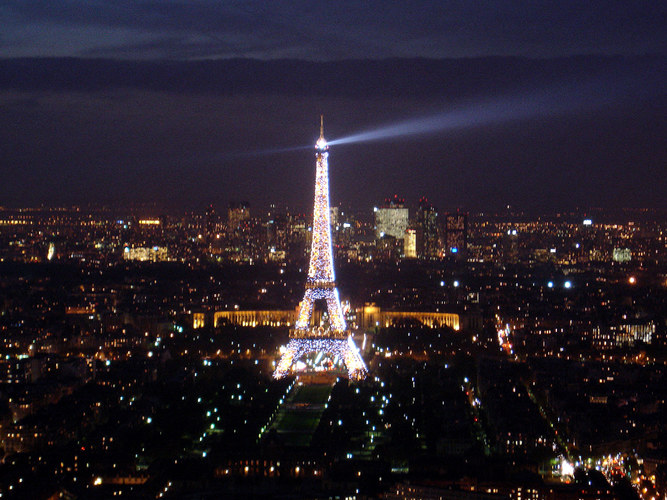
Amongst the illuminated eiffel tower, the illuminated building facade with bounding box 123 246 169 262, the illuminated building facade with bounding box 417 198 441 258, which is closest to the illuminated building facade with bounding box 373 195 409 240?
the illuminated building facade with bounding box 417 198 441 258

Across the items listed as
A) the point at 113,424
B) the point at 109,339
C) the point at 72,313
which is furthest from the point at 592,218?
the point at 113,424

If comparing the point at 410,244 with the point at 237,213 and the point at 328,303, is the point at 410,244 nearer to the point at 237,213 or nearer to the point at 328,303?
the point at 237,213

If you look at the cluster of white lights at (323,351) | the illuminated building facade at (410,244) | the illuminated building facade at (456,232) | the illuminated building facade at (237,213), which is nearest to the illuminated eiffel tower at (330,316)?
the cluster of white lights at (323,351)

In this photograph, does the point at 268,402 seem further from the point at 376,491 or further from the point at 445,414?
the point at 376,491

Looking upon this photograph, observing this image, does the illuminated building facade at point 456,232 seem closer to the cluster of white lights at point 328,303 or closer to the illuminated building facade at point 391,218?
the illuminated building facade at point 391,218

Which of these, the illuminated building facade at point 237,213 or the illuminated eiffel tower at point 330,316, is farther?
the illuminated building facade at point 237,213

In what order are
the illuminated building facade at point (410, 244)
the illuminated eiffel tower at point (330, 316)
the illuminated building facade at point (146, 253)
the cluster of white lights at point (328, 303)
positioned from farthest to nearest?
the illuminated building facade at point (410, 244) → the illuminated building facade at point (146, 253) → the cluster of white lights at point (328, 303) → the illuminated eiffel tower at point (330, 316)

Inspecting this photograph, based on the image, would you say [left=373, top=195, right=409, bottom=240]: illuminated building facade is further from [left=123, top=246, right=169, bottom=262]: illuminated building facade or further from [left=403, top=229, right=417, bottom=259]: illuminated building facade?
[left=123, top=246, right=169, bottom=262]: illuminated building facade
